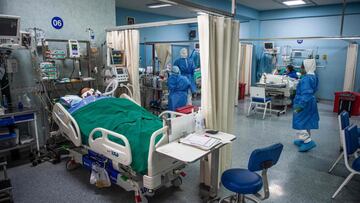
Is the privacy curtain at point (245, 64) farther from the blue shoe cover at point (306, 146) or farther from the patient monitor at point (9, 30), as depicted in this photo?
the patient monitor at point (9, 30)

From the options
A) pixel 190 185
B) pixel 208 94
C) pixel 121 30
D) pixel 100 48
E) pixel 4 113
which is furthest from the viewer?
pixel 100 48

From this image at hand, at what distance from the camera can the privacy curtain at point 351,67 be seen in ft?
24.1

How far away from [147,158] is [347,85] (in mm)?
7569

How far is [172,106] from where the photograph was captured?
5.66 metres

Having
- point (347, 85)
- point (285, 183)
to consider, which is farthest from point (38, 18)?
point (347, 85)

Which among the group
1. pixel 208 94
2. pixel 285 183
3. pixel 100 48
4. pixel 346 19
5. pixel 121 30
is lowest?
pixel 285 183

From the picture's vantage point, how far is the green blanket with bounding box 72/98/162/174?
244cm

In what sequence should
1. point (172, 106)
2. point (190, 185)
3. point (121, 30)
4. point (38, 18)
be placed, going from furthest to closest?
point (172, 106), point (121, 30), point (38, 18), point (190, 185)

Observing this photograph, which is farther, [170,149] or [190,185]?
[190,185]

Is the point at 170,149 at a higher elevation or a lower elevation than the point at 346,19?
lower

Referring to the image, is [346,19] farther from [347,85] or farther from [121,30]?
[121,30]

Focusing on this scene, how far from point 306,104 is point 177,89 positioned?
103 inches

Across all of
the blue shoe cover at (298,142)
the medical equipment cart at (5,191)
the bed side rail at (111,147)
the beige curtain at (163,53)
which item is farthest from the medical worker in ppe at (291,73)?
the medical equipment cart at (5,191)

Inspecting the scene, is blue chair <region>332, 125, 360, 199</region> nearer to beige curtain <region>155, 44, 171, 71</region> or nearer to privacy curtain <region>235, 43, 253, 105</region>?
privacy curtain <region>235, 43, 253, 105</region>
